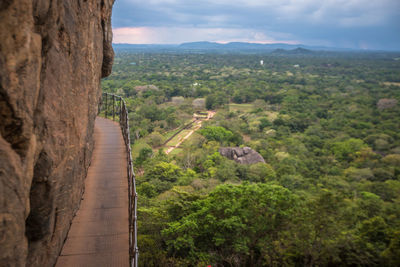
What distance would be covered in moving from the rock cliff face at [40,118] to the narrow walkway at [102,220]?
1.24 feet

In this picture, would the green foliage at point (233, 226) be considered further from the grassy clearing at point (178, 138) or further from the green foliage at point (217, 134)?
the grassy clearing at point (178, 138)

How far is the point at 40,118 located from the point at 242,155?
127 ft

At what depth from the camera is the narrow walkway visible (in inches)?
219

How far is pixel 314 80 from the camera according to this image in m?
133

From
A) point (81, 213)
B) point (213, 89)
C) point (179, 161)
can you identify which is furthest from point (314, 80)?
point (81, 213)

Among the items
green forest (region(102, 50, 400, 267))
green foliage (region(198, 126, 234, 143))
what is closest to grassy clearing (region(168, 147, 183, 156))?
green forest (region(102, 50, 400, 267))

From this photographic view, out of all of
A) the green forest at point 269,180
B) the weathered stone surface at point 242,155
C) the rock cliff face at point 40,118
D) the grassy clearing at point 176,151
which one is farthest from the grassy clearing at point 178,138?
the rock cliff face at point 40,118

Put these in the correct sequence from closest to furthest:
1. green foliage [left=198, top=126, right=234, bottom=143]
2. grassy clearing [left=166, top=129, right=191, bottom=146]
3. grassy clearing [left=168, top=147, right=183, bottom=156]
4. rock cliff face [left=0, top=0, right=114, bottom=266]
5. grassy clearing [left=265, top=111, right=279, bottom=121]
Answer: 1. rock cliff face [left=0, top=0, right=114, bottom=266]
2. grassy clearing [left=168, top=147, right=183, bottom=156]
3. green foliage [left=198, top=126, right=234, bottom=143]
4. grassy clearing [left=166, top=129, right=191, bottom=146]
5. grassy clearing [left=265, top=111, right=279, bottom=121]

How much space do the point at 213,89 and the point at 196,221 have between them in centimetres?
8929

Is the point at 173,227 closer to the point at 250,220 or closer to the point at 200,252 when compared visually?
the point at 200,252

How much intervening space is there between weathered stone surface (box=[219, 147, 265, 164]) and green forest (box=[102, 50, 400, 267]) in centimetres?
136

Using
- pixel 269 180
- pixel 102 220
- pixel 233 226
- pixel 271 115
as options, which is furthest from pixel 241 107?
pixel 102 220

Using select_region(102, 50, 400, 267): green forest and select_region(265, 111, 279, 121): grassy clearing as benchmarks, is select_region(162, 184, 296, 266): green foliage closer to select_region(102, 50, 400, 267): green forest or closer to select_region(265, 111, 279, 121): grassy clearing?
select_region(102, 50, 400, 267): green forest

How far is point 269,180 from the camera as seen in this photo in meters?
34.4
